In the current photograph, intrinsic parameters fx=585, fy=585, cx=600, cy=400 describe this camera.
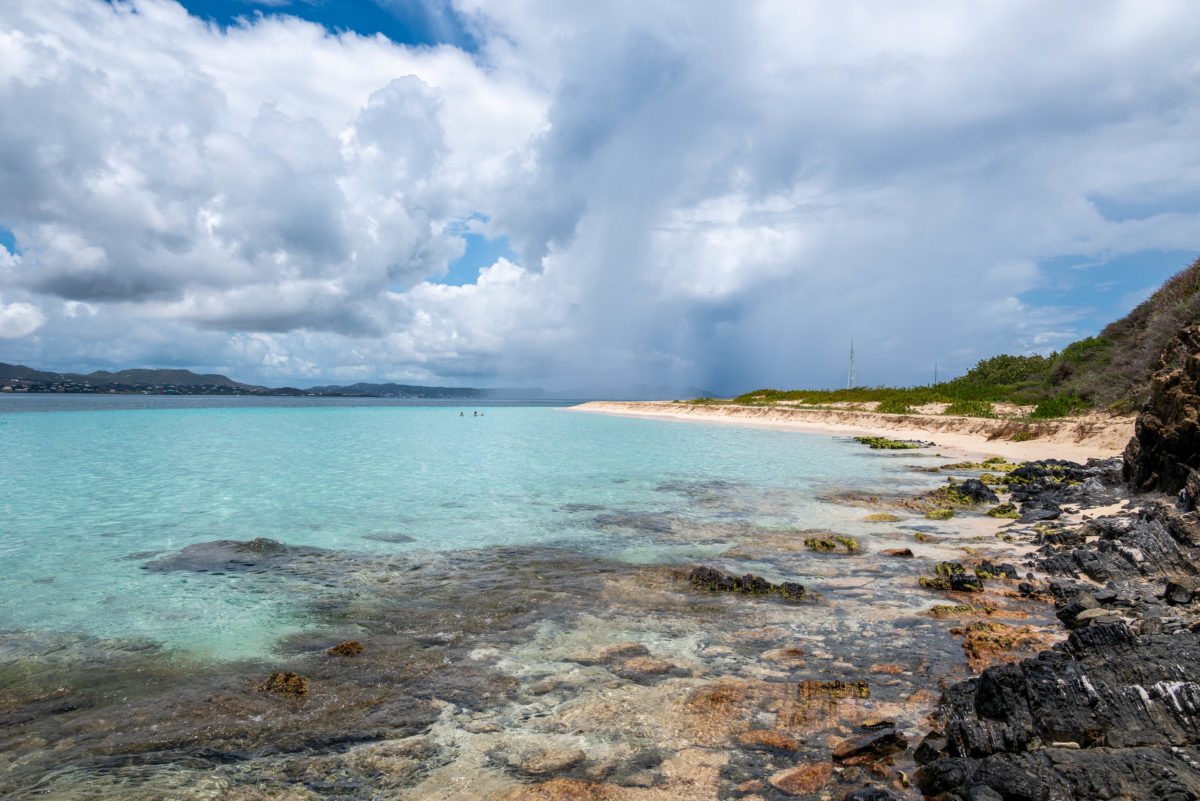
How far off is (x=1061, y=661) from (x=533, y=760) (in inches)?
180

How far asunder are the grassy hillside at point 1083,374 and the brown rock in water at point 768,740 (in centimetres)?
1946

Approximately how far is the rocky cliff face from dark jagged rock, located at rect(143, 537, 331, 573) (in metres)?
17.6

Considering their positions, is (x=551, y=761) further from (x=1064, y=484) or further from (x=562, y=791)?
(x=1064, y=484)

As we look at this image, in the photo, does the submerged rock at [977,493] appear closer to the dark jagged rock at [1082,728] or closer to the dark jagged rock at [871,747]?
the dark jagged rock at [1082,728]

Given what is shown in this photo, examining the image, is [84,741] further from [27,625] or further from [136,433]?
[136,433]

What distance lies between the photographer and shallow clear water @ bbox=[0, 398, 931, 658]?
9.11 meters

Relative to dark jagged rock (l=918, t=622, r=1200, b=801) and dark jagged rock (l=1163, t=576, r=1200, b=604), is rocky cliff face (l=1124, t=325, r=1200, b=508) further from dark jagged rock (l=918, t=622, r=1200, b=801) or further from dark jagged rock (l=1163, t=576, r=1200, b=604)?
dark jagged rock (l=918, t=622, r=1200, b=801)

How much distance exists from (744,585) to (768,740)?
4368 mm

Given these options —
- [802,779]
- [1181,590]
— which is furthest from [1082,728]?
[1181,590]

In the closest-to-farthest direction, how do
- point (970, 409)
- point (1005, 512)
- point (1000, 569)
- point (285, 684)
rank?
point (285, 684)
point (1000, 569)
point (1005, 512)
point (970, 409)

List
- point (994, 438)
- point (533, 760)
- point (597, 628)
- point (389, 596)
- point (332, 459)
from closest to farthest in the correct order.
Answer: point (533, 760) < point (597, 628) < point (389, 596) < point (332, 459) < point (994, 438)

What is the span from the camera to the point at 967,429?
37812 millimetres

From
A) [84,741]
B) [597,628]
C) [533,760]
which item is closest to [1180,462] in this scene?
[597,628]

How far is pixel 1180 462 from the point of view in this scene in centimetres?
1278
